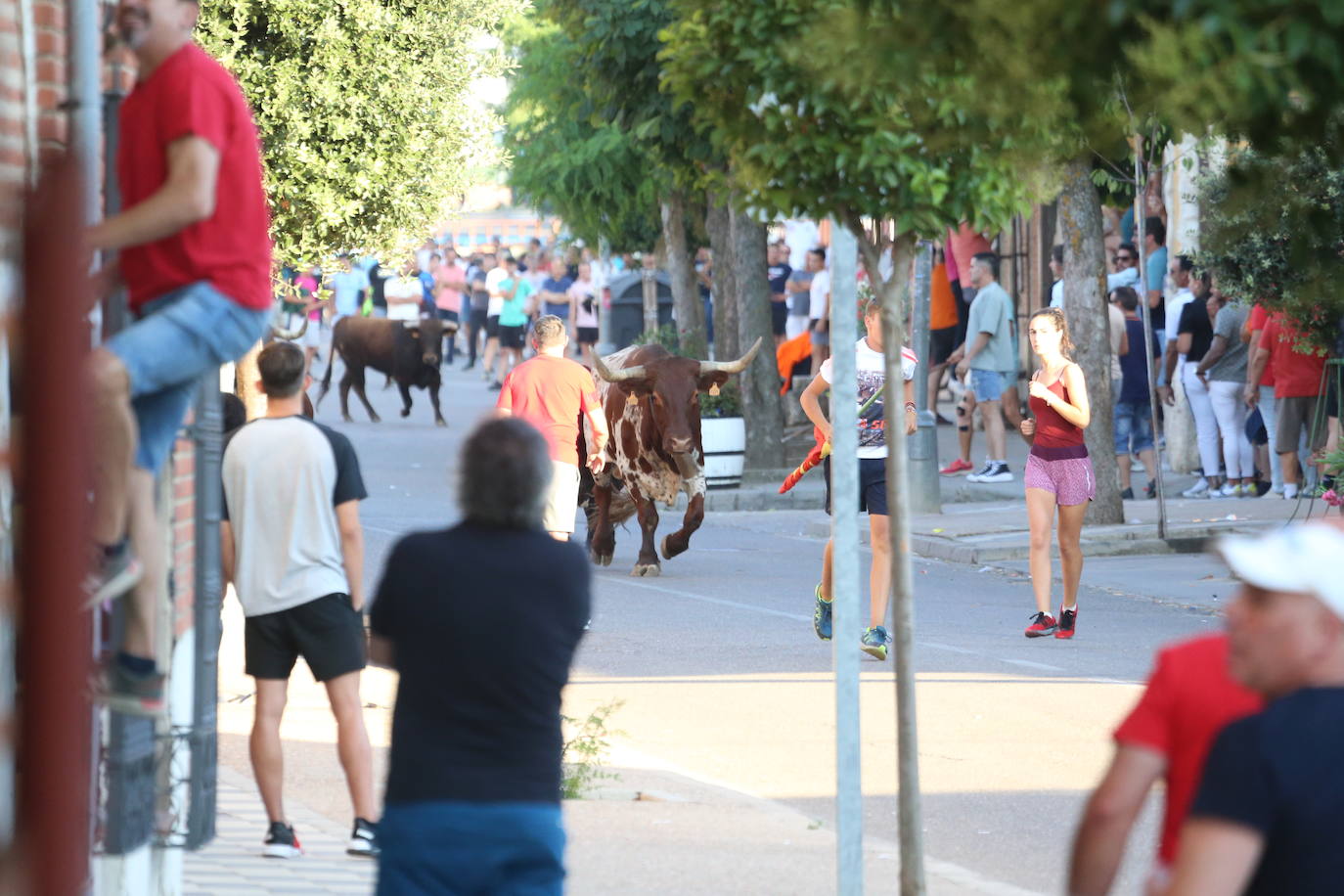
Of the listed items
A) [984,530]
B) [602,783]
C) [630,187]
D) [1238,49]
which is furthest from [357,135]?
[630,187]

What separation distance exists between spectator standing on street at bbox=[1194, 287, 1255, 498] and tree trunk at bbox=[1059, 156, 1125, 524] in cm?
193

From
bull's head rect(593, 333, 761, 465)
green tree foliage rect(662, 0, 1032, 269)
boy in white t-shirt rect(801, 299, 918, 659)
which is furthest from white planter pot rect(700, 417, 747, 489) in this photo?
green tree foliage rect(662, 0, 1032, 269)

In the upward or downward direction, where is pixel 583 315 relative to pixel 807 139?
upward

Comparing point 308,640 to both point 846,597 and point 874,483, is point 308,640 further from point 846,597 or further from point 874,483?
point 874,483

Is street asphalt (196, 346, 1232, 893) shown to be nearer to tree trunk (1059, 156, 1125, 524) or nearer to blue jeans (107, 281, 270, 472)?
tree trunk (1059, 156, 1125, 524)

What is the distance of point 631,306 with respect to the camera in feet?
126

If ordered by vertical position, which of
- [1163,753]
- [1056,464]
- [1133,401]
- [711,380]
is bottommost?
[1163,753]

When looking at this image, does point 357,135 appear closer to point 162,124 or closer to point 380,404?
point 162,124

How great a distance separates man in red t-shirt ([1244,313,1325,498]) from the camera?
17.1 meters

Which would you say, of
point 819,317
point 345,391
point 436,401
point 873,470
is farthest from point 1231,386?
point 345,391

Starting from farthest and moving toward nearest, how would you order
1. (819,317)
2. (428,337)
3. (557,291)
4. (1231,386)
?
(557,291) < (428,337) < (819,317) < (1231,386)

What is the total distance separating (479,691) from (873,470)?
780 centimetres

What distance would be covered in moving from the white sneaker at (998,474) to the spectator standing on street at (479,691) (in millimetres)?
17059

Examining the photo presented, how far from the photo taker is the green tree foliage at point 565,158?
91.6 ft
